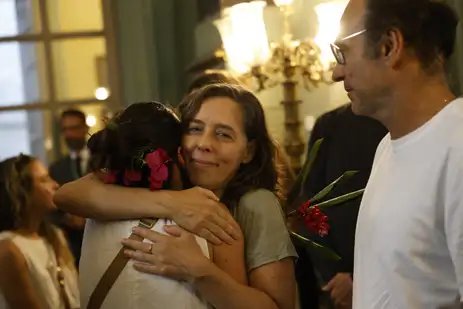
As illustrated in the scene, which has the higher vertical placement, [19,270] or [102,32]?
A: [102,32]

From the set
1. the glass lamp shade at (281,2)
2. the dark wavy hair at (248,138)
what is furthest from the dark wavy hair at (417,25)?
the glass lamp shade at (281,2)

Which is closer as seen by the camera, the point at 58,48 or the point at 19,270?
the point at 19,270

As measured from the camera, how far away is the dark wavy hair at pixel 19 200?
2.55 meters

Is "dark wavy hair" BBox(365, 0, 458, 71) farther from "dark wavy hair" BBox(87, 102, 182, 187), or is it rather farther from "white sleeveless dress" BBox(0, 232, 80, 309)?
"white sleeveless dress" BBox(0, 232, 80, 309)

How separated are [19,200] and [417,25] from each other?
1.53 m

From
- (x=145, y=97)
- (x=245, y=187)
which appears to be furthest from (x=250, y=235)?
(x=145, y=97)

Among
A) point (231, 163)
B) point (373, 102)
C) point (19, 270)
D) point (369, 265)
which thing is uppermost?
point (373, 102)

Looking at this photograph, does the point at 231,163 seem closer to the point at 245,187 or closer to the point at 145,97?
the point at 245,187

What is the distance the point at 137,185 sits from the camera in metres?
1.58

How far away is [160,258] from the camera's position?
1.47 metres

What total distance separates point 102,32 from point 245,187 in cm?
407

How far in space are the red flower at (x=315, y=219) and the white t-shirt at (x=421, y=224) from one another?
0.96ft

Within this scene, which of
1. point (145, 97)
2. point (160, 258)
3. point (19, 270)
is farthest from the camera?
point (145, 97)

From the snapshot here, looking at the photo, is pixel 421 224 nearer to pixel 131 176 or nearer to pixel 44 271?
pixel 131 176
